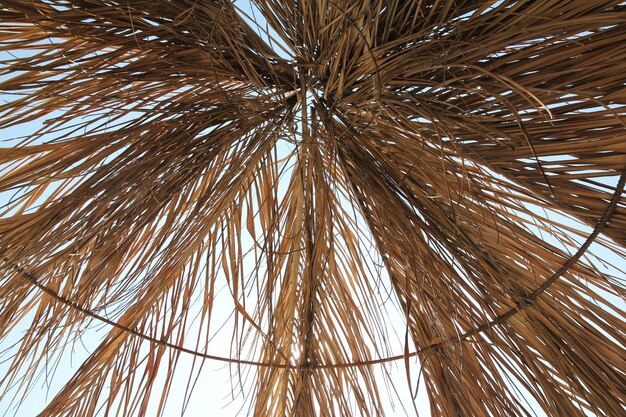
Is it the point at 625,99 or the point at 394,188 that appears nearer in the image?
the point at 625,99

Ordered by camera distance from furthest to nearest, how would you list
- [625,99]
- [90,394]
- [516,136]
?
[90,394]
[516,136]
[625,99]

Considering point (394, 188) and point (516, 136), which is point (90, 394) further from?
point (516, 136)

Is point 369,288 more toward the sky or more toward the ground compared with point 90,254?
more toward the ground

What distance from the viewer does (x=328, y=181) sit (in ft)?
4.56

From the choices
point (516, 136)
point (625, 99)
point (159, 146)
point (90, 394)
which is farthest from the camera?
point (90, 394)

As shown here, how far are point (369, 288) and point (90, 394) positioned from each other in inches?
27.0

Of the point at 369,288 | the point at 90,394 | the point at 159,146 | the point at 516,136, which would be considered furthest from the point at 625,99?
the point at 90,394

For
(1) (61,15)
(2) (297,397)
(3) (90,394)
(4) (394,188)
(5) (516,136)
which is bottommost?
(2) (297,397)

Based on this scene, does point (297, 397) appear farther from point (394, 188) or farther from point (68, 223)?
point (68, 223)

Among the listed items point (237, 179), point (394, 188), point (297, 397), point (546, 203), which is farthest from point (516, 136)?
point (297, 397)

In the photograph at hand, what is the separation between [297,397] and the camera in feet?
4.79

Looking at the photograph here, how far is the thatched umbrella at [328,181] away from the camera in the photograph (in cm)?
106

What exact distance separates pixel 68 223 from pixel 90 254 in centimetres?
9

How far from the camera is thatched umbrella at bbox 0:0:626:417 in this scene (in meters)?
1.06
